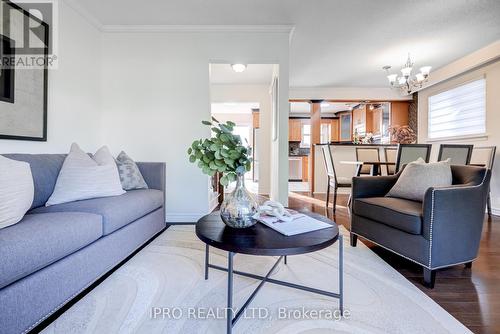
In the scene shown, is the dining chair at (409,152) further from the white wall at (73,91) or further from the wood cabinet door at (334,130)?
the wood cabinet door at (334,130)

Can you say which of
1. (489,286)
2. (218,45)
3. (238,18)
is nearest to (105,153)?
(218,45)

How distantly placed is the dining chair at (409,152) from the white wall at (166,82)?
1.70 meters

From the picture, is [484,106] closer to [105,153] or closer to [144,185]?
[144,185]

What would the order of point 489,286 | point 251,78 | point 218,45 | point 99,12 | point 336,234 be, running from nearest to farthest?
point 336,234 < point 489,286 < point 99,12 < point 218,45 < point 251,78

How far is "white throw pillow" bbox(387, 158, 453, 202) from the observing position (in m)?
1.92

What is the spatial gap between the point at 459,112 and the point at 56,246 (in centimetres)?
567

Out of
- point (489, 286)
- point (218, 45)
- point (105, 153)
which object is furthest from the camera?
point (218, 45)

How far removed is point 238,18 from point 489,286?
130 inches

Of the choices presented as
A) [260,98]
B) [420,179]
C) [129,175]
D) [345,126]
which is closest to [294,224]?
[420,179]

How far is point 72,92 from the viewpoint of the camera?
2.62m

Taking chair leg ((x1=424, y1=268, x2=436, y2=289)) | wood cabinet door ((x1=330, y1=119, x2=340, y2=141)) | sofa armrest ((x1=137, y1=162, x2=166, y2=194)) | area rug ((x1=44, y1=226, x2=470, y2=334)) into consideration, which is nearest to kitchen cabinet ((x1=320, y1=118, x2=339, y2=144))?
wood cabinet door ((x1=330, y1=119, x2=340, y2=141))

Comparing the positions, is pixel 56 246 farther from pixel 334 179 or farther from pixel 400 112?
pixel 400 112

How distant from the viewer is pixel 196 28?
9.98 feet

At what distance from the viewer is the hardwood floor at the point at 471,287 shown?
1258mm
